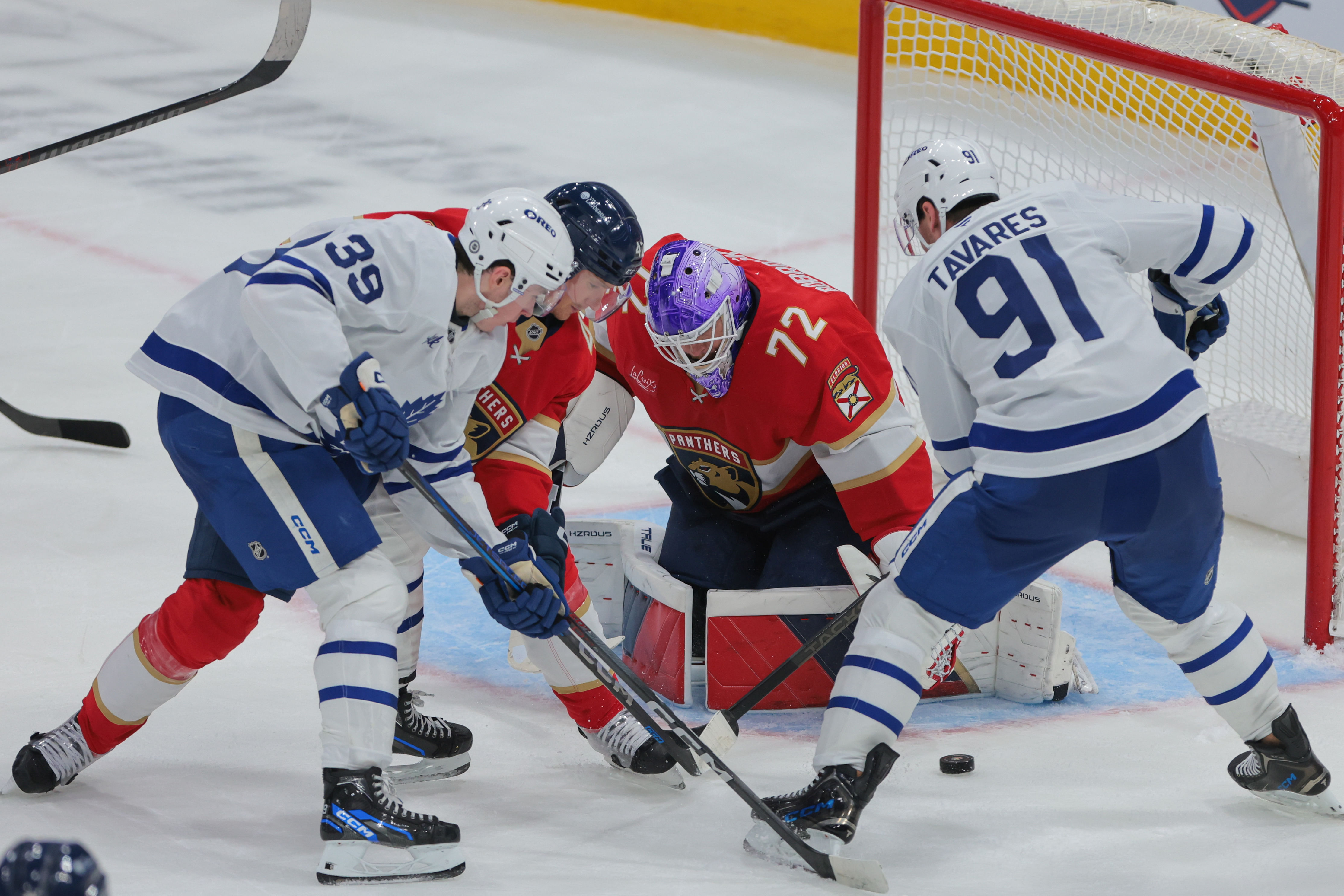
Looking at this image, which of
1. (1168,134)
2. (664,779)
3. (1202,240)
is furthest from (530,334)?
(1168,134)

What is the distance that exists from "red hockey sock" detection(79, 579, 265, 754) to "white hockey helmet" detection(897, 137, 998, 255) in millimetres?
1228

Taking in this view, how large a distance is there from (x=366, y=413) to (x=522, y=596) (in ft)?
1.33

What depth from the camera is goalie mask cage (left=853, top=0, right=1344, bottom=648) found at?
3.30 m

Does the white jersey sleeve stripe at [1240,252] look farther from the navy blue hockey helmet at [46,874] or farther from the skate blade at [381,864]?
the navy blue hockey helmet at [46,874]

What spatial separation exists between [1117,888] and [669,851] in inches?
26.7

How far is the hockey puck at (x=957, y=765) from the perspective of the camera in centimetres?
282

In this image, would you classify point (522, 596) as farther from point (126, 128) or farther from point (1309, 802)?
point (126, 128)

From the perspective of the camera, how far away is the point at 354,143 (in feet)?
22.2

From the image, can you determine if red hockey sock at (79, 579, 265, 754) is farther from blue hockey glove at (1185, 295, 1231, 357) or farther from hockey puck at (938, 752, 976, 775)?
blue hockey glove at (1185, 295, 1231, 357)

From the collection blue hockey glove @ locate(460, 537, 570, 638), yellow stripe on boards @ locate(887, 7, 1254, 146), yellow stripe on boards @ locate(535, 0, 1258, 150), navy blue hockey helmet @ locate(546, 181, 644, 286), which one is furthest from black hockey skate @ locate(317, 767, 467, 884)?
yellow stripe on boards @ locate(887, 7, 1254, 146)

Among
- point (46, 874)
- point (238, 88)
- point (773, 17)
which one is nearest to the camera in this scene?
point (46, 874)

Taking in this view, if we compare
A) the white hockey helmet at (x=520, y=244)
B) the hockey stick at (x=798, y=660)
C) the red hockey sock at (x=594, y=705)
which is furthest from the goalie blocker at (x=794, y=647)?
the white hockey helmet at (x=520, y=244)

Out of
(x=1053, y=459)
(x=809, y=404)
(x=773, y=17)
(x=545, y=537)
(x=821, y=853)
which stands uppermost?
(x=773, y=17)

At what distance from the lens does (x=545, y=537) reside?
2691mm
